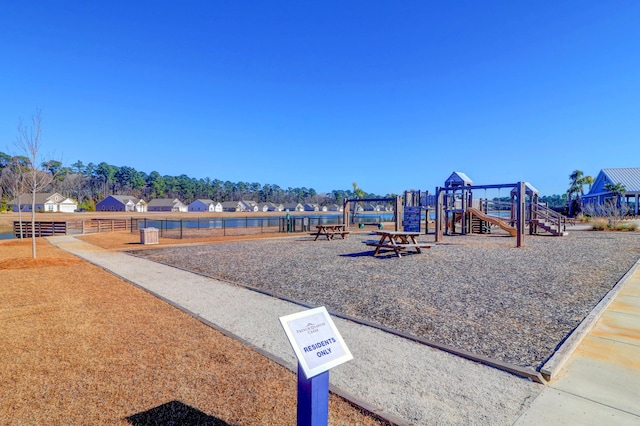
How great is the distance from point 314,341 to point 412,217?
20.2 m

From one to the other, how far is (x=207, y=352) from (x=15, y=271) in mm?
8869

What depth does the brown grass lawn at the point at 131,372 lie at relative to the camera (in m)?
2.88

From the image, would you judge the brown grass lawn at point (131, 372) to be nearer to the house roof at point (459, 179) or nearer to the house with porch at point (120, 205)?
the house roof at point (459, 179)

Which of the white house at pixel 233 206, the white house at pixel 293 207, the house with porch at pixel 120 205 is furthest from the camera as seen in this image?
the white house at pixel 293 207

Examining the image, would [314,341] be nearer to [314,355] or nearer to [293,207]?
[314,355]

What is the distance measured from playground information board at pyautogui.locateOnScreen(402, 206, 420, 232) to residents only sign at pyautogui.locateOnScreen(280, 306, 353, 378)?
19660 millimetres

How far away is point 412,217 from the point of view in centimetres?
2153

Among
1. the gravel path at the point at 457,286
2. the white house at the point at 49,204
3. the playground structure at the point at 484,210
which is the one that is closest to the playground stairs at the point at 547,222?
the playground structure at the point at 484,210

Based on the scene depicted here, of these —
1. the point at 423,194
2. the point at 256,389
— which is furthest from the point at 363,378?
the point at 423,194

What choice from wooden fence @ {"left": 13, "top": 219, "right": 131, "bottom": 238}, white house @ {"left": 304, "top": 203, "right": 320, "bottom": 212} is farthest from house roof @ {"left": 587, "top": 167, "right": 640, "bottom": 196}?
white house @ {"left": 304, "top": 203, "right": 320, "bottom": 212}

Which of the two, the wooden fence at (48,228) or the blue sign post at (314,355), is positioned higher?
the blue sign post at (314,355)

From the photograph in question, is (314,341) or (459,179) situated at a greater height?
(459,179)

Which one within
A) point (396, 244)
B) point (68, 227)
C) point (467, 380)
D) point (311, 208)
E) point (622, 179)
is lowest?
point (467, 380)

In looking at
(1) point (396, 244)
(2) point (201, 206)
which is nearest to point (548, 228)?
(1) point (396, 244)
